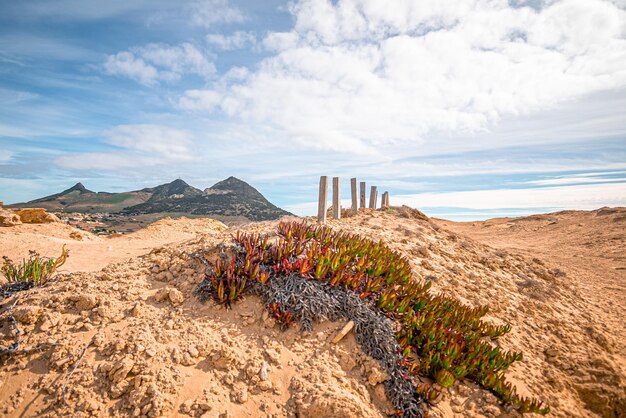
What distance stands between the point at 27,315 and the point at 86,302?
619 mm

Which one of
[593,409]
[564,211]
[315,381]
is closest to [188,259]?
[315,381]

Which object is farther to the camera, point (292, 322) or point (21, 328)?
point (292, 322)

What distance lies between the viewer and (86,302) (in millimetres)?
4238

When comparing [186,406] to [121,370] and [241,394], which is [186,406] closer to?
[241,394]

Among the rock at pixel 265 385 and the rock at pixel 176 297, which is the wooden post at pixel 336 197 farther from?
the rock at pixel 265 385

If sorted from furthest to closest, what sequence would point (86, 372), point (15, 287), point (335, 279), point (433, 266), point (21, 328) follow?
point (433, 266) < point (15, 287) < point (335, 279) < point (21, 328) < point (86, 372)

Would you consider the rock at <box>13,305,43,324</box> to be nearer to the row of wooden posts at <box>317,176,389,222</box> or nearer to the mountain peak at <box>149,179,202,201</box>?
the row of wooden posts at <box>317,176,389,222</box>

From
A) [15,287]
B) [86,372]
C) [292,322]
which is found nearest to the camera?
[86,372]

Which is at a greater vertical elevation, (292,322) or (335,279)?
(335,279)

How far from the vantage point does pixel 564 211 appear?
25156 millimetres

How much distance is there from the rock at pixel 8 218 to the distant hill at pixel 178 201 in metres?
15.7

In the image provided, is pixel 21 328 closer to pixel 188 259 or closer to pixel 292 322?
pixel 188 259

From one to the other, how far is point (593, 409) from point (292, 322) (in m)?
4.67

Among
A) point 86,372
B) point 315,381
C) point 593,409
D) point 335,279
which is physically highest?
point 335,279
